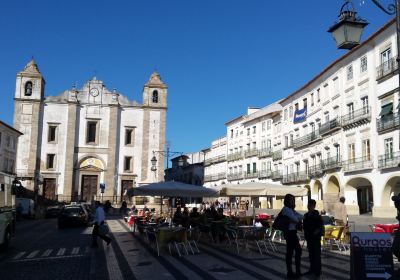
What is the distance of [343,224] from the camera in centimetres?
1456

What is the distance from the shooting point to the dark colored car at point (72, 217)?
84.2 ft

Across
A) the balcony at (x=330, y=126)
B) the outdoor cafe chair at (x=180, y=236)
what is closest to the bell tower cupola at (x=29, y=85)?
the balcony at (x=330, y=126)

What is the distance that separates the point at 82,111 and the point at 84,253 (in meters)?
41.2

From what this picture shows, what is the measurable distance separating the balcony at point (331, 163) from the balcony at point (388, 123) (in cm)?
652

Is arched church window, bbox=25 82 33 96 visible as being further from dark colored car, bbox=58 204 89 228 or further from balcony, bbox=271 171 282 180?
balcony, bbox=271 171 282 180

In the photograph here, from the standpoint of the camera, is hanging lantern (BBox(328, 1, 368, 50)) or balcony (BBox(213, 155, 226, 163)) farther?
balcony (BBox(213, 155, 226, 163))

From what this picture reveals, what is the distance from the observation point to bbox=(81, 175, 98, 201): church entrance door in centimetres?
5184

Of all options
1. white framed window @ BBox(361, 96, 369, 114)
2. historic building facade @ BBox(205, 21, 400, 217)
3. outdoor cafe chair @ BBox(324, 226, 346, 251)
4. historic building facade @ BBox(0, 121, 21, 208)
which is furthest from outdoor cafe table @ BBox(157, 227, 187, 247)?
historic building facade @ BBox(0, 121, 21, 208)

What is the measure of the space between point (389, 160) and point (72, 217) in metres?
20.8

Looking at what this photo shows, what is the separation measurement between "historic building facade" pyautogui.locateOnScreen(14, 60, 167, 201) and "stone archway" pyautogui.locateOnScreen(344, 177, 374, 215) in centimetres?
2231

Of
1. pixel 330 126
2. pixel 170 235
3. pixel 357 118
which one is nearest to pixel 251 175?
pixel 330 126

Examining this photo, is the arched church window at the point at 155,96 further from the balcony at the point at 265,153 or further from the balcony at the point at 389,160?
the balcony at the point at 389,160

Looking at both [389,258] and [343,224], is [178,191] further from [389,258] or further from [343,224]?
[389,258]

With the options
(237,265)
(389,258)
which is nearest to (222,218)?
(237,265)
